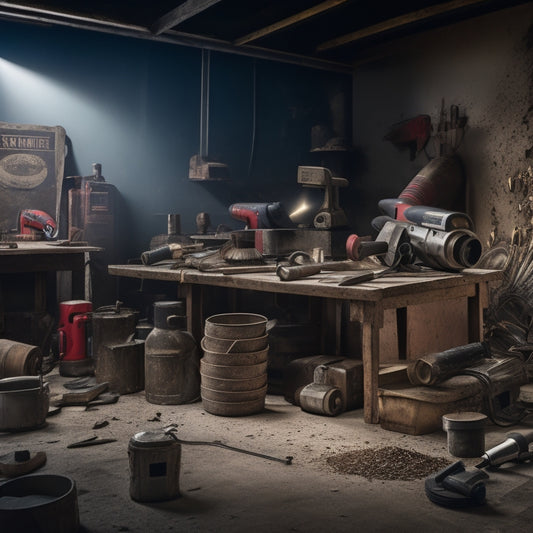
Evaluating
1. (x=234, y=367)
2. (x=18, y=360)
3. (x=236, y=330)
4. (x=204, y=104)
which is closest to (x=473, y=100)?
(x=204, y=104)

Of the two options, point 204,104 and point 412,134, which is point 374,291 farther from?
point 204,104

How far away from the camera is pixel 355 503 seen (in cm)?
281

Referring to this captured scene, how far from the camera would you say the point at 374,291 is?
364cm

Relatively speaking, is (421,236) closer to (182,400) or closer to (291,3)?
(182,400)

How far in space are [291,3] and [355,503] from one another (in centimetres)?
436

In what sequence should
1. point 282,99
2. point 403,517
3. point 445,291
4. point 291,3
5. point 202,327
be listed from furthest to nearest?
1. point 282,99
2. point 291,3
3. point 202,327
4. point 445,291
5. point 403,517

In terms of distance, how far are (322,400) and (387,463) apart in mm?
840

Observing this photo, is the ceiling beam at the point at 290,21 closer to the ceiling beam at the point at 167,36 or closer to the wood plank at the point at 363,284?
the ceiling beam at the point at 167,36

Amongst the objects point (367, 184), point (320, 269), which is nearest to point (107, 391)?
point (320, 269)

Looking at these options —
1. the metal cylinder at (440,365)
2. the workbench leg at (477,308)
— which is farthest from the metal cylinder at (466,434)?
the workbench leg at (477,308)

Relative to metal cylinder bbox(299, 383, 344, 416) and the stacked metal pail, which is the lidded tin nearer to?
the stacked metal pail

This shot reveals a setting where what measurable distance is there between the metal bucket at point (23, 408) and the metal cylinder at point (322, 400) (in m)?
1.51

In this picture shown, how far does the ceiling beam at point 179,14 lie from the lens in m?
5.40

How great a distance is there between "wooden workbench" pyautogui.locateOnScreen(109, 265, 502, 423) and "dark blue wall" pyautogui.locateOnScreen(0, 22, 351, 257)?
216cm
